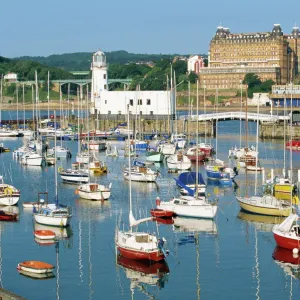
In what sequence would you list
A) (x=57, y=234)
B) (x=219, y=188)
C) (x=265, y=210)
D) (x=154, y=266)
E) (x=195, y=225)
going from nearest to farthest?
1. (x=154, y=266)
2. (x=57, y=234)
3. (x=195, y=225)
4. (x=265, y=210)
5. (x=219, y=188)

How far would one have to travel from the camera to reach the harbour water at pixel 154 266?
30.1 meters

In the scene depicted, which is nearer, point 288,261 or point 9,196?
point 288,261

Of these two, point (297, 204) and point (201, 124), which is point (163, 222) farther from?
point (201, 124)

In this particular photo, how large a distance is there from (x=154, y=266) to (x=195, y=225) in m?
7.11

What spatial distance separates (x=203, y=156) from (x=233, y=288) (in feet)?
114

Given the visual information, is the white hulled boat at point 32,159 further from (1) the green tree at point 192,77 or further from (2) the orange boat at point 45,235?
(1) the green tree at point 192,77

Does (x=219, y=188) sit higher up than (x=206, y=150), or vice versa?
(x=206, y=150)

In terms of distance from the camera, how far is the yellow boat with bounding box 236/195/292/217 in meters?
39.6

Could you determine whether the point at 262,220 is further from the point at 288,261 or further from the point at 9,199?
the point at 9,199

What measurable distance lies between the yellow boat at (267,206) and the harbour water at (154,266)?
35 centimetres

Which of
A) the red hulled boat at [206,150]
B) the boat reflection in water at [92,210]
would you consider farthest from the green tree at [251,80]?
the boat reflection in water at [92,210]

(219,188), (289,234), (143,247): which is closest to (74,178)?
(219,188)

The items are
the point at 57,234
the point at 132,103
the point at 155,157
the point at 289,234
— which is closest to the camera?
the point at 289,234

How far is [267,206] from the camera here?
3997 centimetres
